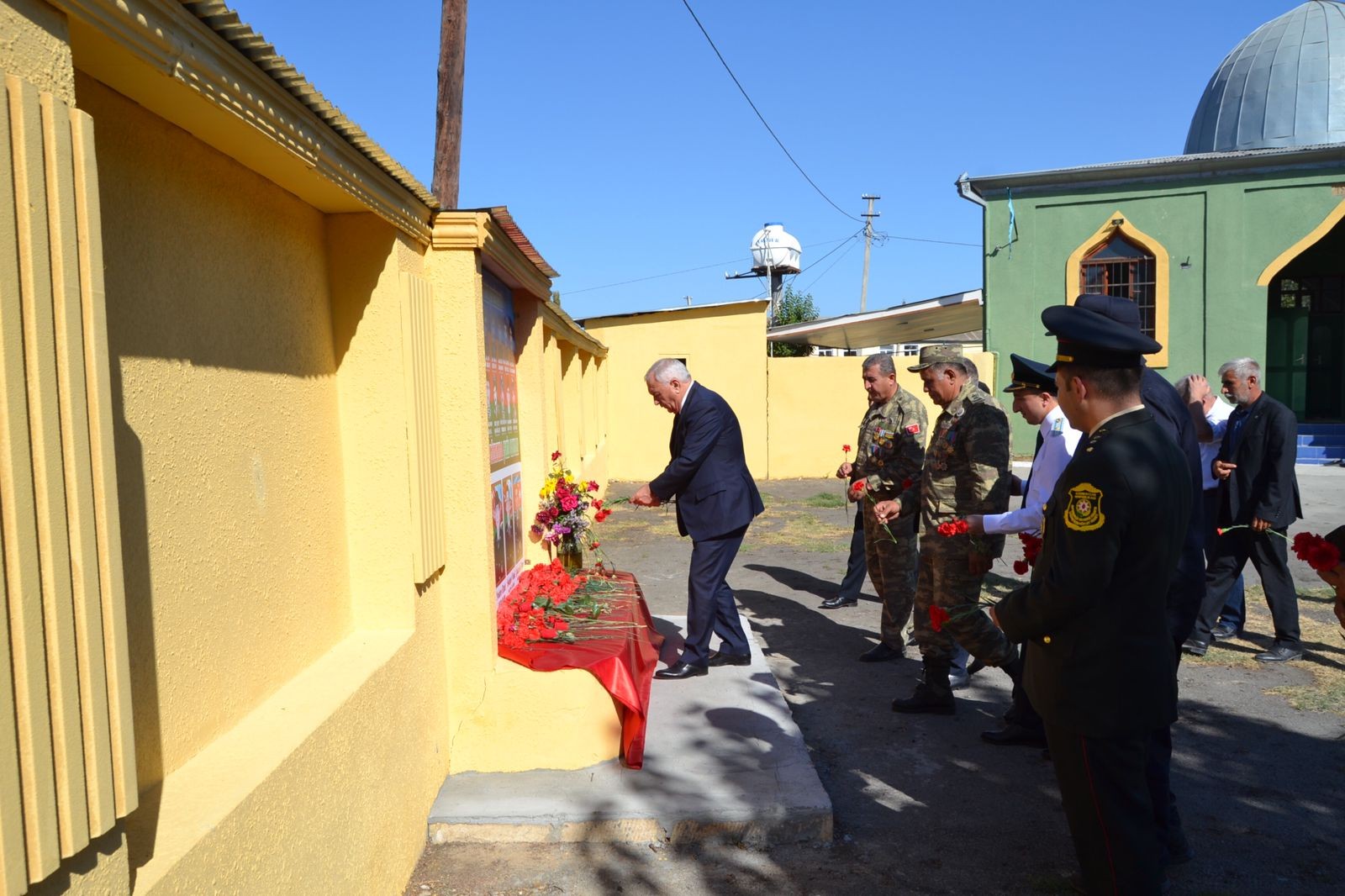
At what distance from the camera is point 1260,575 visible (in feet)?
19.5

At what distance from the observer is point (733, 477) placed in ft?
17.7

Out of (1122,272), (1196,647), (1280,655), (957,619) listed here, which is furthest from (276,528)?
(1122,272)

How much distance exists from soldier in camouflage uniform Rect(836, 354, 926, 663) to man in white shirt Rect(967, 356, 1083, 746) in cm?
123

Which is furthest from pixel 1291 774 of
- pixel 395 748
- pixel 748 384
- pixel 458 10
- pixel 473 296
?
pixel 748 384

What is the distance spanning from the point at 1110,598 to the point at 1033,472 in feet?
6.10

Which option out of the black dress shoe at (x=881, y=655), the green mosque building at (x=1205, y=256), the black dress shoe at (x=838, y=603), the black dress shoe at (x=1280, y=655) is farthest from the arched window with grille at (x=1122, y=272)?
the black dress shoe at (x=881, y=655)

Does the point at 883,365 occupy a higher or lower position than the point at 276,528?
higher

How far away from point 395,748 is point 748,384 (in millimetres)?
14864

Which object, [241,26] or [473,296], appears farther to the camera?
[473,296]

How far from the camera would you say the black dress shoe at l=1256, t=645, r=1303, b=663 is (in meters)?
5.86

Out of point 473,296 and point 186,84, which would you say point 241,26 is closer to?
point 186,84

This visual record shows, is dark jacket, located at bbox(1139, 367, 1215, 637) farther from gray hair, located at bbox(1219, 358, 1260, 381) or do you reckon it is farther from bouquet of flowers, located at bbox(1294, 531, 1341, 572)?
gray hair, located at bbox(1219, 358, 1260, 381)

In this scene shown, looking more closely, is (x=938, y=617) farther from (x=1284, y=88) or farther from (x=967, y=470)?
(x=1284, y=88)

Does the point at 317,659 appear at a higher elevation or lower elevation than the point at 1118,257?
lower
